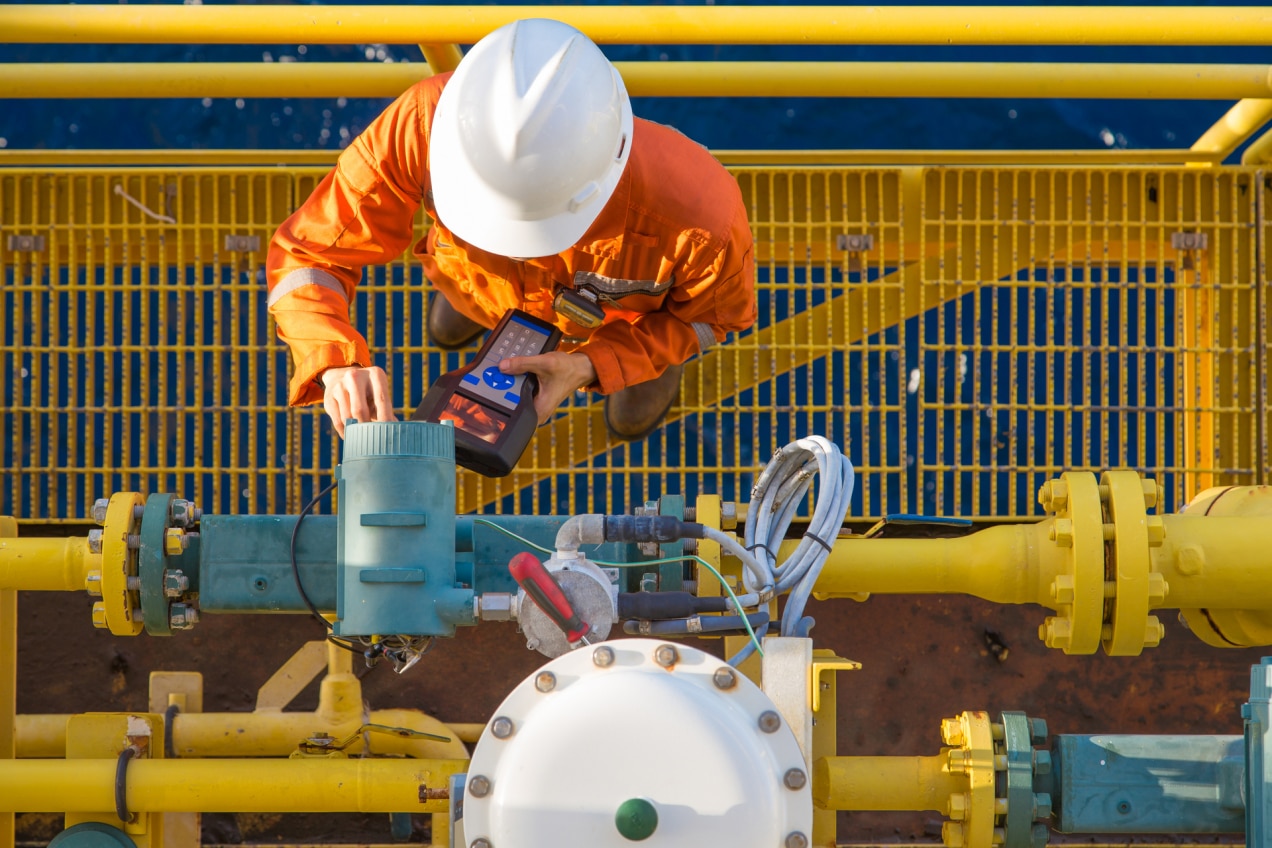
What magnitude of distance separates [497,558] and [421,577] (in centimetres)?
25

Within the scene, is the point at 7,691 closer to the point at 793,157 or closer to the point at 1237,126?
the point at 793,157

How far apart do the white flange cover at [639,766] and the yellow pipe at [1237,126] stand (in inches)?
81.6

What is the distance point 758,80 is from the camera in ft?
8.90

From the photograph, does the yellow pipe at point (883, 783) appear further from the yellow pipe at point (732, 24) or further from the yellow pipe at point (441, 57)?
the yellow pipe at point (441, 57)

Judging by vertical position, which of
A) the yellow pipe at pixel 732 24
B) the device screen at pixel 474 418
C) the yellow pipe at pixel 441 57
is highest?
the yellow pipe at pixel 441 57

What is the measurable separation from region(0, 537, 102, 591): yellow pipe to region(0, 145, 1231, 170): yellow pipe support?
138 cm

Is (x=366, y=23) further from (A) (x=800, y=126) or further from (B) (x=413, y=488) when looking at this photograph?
(A) (x=800, y=126)

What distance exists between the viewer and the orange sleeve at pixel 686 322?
2.38 meters

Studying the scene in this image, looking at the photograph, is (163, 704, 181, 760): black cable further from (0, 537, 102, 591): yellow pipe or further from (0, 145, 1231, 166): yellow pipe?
(0, 145, 1231, 166): yellow pipe

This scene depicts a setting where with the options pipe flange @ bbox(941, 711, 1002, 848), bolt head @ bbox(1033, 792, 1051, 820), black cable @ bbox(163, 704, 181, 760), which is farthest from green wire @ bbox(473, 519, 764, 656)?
black cable @ bbox(163, 704, 181, 760)

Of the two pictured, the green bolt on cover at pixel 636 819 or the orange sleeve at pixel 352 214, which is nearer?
the green bolt on cover at pixel 636 819

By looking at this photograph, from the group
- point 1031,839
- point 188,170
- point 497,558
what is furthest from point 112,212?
point 1031,839

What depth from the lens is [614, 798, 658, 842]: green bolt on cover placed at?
4.85 ft

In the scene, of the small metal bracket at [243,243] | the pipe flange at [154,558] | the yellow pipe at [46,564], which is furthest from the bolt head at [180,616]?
the small metal bracket at [243,243]
